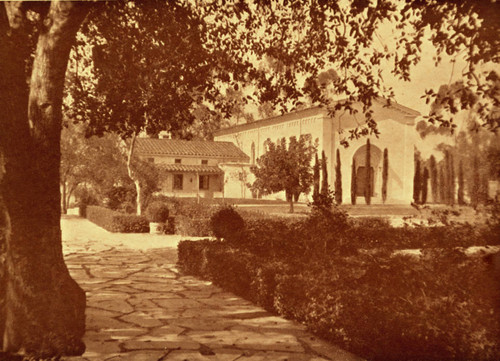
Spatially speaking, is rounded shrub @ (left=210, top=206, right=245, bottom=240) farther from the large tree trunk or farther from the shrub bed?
the large tree trunk

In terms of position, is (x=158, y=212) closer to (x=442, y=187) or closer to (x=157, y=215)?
(x=157, y=215)

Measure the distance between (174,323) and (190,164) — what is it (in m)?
41.2

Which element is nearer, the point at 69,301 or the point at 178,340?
the point at 69,301

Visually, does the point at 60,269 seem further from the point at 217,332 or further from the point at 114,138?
the point at 114,138

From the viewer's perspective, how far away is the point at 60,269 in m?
5.44

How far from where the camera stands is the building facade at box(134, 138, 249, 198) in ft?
149

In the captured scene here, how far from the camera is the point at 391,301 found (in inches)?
232

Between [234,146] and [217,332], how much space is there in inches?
1807

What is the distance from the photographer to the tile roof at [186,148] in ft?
152

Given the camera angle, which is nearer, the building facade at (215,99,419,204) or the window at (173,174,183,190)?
the building facade at (215,99,419,204)

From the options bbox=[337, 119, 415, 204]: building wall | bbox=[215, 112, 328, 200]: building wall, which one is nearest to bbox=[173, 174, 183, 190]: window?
bbox=[215, 112, 328, 200]: building wall

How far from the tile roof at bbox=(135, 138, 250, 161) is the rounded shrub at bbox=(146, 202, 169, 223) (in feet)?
77.1

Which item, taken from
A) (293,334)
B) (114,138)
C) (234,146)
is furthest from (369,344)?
(234,146)

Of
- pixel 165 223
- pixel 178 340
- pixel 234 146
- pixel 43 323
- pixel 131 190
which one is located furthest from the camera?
pixel 234 146
